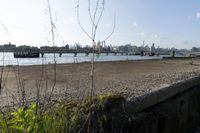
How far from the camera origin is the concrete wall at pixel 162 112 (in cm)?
506

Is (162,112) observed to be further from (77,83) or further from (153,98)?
(77,83)

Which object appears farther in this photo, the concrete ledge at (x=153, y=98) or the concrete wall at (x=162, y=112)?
the concrete ledge at (x=153, y=98)

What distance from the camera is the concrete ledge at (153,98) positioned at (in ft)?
17.9

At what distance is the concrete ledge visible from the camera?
17.9 feet

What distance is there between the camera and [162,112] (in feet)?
22.4

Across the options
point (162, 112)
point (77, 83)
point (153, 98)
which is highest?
point (153, 98)

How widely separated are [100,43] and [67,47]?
0.84m

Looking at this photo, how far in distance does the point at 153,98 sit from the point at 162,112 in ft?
1.56

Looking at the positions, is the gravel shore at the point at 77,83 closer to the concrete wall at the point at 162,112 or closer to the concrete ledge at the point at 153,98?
the concrete ledge at the point at 153,98

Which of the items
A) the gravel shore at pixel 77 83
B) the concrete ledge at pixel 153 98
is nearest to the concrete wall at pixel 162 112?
the concrete ledge at pixel 153 98

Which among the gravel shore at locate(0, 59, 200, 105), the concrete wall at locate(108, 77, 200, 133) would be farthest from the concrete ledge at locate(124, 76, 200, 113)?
the gravel shore at locate(0, 59, 200, 105)

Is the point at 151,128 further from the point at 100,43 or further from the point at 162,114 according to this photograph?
the point at 100,43

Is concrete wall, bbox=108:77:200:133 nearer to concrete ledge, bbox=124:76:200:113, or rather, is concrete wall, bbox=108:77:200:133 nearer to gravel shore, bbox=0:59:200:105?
concrete ledge, bbox=124:76:200:113

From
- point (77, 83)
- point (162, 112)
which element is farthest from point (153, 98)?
point (77, 83)
